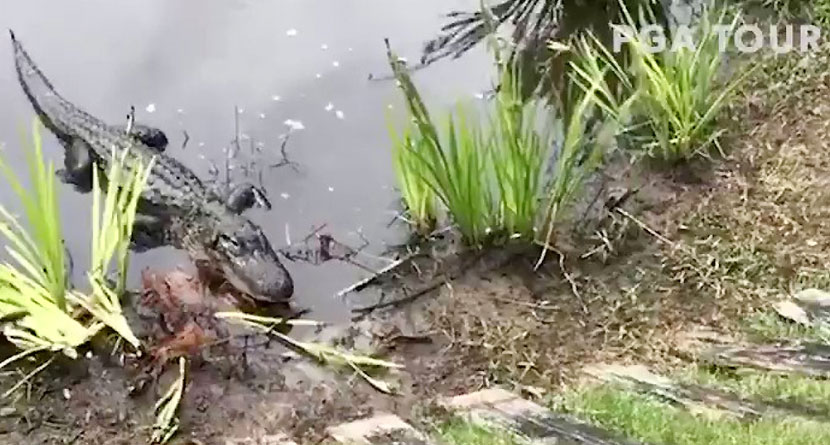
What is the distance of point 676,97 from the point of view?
3.00 m

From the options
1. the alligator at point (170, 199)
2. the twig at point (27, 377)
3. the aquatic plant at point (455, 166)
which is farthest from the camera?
the alligator at point (170, 199)

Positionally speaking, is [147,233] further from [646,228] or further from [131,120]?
[646,228]

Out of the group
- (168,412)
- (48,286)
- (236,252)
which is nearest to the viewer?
(168,412)

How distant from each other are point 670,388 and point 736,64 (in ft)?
4.58

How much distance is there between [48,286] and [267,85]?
108 cm

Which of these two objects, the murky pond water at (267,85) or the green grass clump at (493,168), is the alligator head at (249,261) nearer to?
the murky pond water at (267,85)

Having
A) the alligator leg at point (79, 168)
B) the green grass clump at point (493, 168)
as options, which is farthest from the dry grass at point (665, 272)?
the alligator leg at point (79, 168)

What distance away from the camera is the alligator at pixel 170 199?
2900 millimetres

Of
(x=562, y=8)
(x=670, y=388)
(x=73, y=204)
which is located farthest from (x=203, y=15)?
(x=670, y=388)

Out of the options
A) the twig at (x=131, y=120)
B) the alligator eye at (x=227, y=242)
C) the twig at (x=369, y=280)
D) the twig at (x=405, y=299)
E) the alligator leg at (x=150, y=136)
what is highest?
the twig at (x=131, y=120)

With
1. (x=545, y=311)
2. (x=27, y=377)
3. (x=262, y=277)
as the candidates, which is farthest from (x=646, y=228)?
(x=27, y=377)

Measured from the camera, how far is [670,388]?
2.33 metres

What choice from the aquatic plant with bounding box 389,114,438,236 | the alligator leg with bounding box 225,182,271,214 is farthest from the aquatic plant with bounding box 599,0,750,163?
the alligator leg with bounding box 225,182,271,214

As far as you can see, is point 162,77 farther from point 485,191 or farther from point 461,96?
point 485,191
